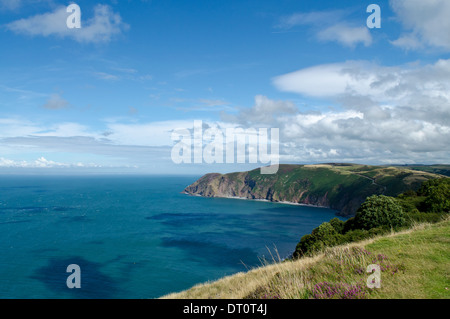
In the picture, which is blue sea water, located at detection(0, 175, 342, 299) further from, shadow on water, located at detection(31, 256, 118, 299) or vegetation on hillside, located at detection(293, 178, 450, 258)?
vegetation on hillside, located at detection(293, 178, 450, 258)

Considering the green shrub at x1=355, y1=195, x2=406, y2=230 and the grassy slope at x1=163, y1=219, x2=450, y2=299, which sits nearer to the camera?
the grassy slope at x1=163, y1=219, x2=450, y2=299

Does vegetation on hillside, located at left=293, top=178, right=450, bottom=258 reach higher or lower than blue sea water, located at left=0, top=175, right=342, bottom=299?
higher

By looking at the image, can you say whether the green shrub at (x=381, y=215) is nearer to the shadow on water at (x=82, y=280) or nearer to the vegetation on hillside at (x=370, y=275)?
the vegetation on hillside at (x=370, y=275)

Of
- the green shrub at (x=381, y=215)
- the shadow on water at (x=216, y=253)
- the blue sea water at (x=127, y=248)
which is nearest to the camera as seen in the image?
the green shrub at (x=381, y=215)

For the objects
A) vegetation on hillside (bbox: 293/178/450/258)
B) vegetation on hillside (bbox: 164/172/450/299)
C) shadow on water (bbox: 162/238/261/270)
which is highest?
vegetation on hillside (bbox: 164/172/450/299)

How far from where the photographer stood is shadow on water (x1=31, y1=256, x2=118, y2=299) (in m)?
51.1

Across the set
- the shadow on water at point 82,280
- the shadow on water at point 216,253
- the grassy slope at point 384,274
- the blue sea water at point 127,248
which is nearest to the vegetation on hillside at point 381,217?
the blue sea water at point 127,248

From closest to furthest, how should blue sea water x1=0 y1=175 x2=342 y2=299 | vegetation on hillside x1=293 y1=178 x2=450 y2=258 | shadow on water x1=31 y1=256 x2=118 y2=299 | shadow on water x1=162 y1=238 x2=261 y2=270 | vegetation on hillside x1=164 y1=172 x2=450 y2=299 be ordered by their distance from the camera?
vegetation on hillside x1=164 y1=172 x2=450 y2=299 < vegetation on hillside x1=293 y1=178 x2=450 y2=258 < shadow on water x1=31 y1=256 x2=118 y2=299 < blue sea water x1=0 y1=175 x2=342 y2=299 < shadow on water x1=162 y1=238 x2=261 y2=270

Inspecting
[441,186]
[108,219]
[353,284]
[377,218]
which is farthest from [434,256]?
[108,219]

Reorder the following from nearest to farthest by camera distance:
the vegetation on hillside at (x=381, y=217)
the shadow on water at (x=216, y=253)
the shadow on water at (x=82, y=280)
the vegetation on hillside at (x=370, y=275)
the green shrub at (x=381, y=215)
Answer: the vegetation on hillside at (x=370, y=275), the vegetation on hillside at (x=381, y=217), the green shrub at (x=381, y=215), the shadow on water at (x=82, y=280), the shadow on water at (x=216, y=253)

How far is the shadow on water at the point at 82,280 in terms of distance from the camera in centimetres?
5109

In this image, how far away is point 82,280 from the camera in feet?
190

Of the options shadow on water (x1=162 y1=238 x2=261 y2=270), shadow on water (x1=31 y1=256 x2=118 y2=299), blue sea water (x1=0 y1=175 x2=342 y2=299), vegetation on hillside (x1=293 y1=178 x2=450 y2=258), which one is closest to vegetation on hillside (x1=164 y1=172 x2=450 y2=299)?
vegetation on hillside (x1=293 y1=178 x2=450 y2=258)
